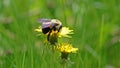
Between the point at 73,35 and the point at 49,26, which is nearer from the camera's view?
the point at 49,26

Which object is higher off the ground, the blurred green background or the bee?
the bee

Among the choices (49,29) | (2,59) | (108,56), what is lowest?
(108,56)

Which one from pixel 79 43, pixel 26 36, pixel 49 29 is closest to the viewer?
pixel 49 29

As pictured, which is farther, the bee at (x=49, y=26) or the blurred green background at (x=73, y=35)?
the blurred green background at (x=73, y=35)

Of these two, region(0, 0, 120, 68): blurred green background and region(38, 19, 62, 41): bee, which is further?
region(0, 0, 120, 68): blurred green background

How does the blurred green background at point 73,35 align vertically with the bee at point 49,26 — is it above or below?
below

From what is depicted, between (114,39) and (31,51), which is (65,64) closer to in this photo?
(31,51)

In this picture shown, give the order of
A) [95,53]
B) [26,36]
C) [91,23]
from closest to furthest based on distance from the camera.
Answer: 1. [26,36]
2. [95,53]
3. [91,23]

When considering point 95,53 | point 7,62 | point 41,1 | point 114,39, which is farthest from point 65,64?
point 41,1
